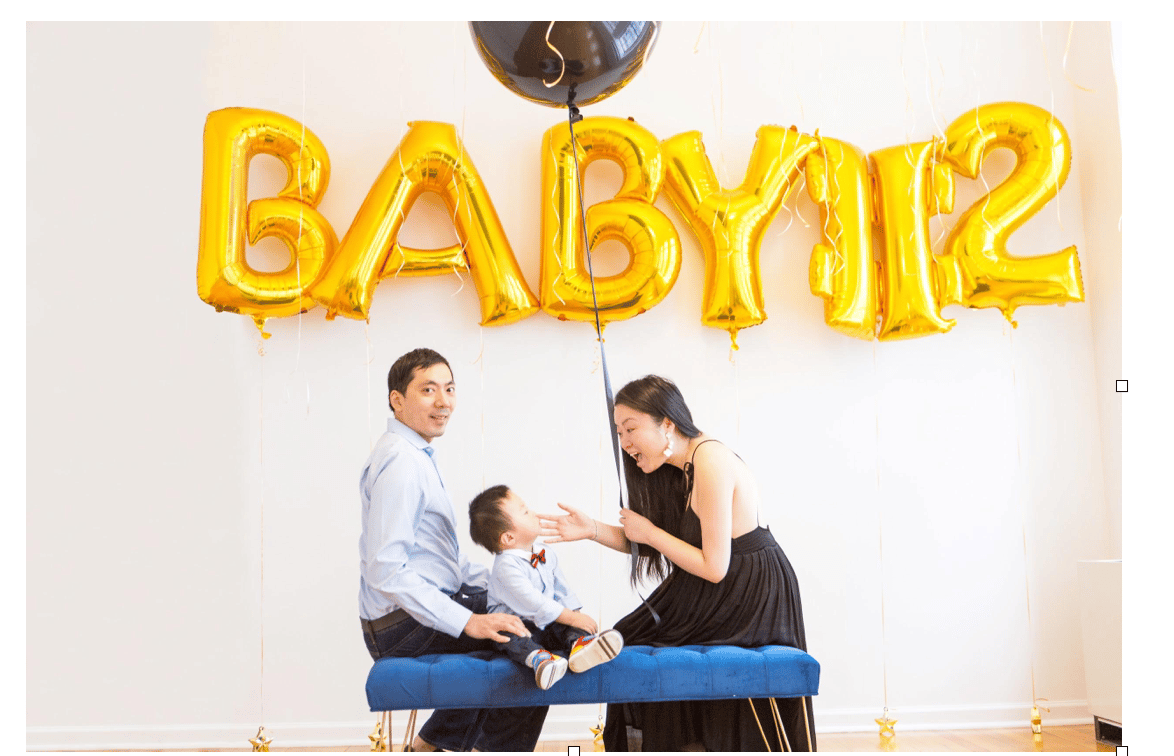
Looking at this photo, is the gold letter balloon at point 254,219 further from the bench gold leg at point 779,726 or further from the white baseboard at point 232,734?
the bench gold leg at point 779,726

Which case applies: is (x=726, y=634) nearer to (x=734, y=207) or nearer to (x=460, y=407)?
(x=460, y=407)

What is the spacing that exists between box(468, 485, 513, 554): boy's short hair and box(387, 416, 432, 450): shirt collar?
26 cm

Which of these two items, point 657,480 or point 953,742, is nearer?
point 657,480

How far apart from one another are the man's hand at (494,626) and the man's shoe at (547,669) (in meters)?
0.12

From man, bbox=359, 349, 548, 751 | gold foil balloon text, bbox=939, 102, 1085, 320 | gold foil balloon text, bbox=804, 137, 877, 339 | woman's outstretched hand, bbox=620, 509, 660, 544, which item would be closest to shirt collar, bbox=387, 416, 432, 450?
man, bbox=359, 349, 548, 751

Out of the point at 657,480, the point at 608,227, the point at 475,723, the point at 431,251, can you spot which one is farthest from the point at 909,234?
the point at 475,723

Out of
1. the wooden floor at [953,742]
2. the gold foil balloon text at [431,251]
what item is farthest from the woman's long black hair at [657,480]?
the wooden floor at [953,742]

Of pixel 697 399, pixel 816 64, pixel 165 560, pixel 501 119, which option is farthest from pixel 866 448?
pixel 165 560

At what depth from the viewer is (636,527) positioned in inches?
100.0

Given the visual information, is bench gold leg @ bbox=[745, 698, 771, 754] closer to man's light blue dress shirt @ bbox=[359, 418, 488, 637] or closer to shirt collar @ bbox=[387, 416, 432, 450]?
man's light blue dress shirt @ bbox=[359, 418, 488, 637]

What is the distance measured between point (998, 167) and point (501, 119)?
6.80ft

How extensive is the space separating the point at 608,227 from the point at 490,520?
122cm

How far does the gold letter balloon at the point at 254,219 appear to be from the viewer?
303cm

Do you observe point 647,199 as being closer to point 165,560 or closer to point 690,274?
point 690,274
